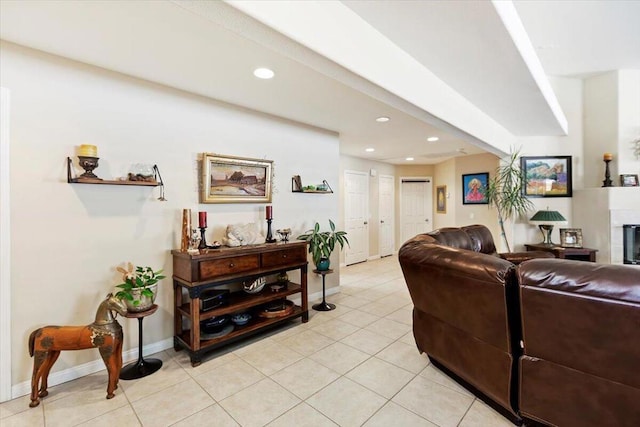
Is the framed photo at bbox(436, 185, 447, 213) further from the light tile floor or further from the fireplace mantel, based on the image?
the light tile floor

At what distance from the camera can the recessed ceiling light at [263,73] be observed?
2.33 m

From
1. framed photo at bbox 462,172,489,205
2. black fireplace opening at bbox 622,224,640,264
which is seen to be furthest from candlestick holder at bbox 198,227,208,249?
black fireplace opening at bbox 622,224,640,264

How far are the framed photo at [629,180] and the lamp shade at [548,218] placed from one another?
869mm

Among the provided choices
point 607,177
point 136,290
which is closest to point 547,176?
point 607,177

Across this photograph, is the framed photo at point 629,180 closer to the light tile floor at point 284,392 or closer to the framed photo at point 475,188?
the framed photo at point 475,188

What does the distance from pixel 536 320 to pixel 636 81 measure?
5.22 m

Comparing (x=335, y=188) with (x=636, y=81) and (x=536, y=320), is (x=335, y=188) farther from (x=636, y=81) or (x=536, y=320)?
(x=636, y=81)

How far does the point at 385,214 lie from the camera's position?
24.1 feet

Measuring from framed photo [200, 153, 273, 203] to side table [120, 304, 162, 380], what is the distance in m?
1.11

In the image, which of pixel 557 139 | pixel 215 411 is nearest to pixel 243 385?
pixel 215 411

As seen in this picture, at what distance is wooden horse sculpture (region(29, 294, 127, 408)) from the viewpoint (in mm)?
→ 1907

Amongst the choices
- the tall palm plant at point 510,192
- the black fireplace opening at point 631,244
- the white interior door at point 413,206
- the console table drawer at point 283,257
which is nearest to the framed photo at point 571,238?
the black fireplace opening at point 631,244

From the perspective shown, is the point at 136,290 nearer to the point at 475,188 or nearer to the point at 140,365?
the point at 140,365

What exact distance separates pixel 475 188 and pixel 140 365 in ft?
20.8
